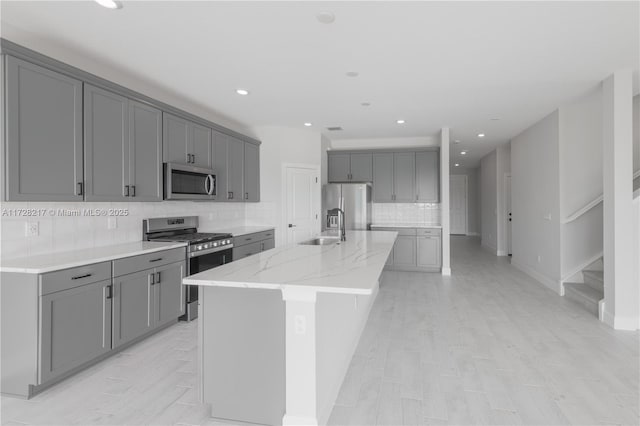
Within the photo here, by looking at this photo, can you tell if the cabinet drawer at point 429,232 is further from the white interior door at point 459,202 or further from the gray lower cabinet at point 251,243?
the white interior door at point 459,202

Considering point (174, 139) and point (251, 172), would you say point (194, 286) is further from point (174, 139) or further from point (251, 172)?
point (251, 172)

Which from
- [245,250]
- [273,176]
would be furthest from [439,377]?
[273,176]

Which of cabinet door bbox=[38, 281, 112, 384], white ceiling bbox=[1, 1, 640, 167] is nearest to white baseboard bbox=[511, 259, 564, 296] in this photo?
white ceiling bbox=[1, 1, 640, 167]

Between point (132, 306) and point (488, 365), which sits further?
point (132, 306)

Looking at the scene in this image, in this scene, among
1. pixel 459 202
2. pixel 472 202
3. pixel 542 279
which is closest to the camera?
pixel 542 279

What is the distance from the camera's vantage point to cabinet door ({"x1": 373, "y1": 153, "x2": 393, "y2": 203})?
6728mm

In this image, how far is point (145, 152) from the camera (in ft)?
11.0

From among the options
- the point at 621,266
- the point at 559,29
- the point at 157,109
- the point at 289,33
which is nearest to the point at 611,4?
the point at 559,29

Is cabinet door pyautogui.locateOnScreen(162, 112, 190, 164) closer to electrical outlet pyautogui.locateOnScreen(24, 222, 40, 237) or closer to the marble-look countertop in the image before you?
electrical outlet pyautogui.locateOnScreen(24, 222, 40, 237)

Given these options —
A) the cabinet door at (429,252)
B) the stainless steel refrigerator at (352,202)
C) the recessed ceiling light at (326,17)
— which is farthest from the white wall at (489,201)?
the recessed ceiling light at (326,17)

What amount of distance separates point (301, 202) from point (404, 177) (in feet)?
7.03

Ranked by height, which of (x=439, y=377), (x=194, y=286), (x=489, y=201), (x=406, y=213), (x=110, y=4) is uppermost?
(x=110, y=4)

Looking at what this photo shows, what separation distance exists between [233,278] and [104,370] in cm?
167

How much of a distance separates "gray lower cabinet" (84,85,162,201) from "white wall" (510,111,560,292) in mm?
5243
